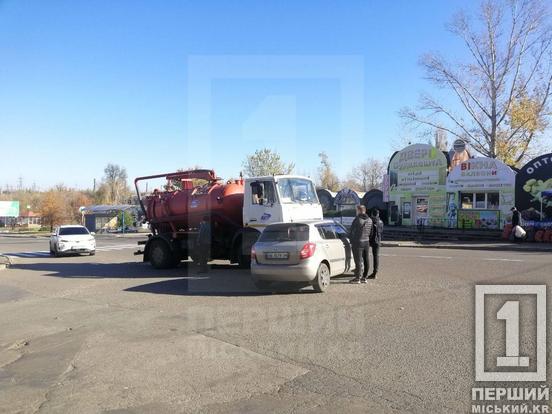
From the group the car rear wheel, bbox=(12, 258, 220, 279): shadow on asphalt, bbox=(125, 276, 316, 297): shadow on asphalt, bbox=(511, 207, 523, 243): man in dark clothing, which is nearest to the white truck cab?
bbox=(125, 276, 316, 297): shadow on asphalt

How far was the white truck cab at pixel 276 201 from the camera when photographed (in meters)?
14.5

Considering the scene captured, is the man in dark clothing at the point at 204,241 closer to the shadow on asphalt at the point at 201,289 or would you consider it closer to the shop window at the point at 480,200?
the shadow on asphalt at the point at 201,289

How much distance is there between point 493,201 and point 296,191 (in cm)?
2053

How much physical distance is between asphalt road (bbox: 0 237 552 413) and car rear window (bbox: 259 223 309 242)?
1.22 meters

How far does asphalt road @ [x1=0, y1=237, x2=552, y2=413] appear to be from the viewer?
17.1ft

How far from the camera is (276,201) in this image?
47.6ft

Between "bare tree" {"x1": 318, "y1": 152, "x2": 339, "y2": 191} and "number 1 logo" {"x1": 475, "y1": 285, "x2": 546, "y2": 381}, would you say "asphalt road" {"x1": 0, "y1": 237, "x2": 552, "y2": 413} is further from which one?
"bare tree" {"x1": 318, "y1": 152, "x2": 339, "y2": 191}

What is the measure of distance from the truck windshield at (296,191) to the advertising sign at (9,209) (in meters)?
102

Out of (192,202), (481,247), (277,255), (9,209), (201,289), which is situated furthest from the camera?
(9,209)

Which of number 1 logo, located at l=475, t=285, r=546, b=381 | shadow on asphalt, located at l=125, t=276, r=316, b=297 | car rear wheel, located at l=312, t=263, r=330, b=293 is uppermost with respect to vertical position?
car rear wheel, located at l=312, t=263, r=330, b=293

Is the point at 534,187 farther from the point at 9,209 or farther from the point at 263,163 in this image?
the point at 9,209

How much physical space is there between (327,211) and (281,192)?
30998mm

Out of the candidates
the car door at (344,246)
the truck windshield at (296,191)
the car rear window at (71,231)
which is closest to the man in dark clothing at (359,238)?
the car door at (344,246)

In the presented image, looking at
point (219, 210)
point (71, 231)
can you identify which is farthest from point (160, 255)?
point (71, 231)
